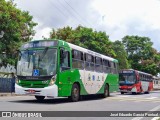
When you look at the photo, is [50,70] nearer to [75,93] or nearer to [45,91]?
[45,91]

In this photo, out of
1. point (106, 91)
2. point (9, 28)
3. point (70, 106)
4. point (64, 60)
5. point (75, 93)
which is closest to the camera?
point (70, 106)

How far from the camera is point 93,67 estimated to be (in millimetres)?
20438

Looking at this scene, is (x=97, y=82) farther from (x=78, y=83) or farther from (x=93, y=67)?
(x=78, y=83)

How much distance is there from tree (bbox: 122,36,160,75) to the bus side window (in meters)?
58.3

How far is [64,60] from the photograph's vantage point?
16.2m

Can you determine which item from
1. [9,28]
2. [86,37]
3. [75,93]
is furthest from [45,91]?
[86,37]

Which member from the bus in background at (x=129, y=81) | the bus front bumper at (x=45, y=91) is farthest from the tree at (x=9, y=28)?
the bus in background at (x=129, y=81)

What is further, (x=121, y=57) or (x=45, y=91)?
(x=121, y=57)

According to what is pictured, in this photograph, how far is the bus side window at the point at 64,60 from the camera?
52.2ft

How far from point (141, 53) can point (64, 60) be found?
6163 centimetres

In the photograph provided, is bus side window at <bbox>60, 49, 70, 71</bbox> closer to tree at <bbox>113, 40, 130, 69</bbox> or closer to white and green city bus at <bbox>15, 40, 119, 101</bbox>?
white and green city bus at <bbox>15, 40, 119, 101</bbox>

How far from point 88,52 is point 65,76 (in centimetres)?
396

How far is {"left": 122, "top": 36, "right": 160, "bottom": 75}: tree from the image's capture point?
Answer: 243ft

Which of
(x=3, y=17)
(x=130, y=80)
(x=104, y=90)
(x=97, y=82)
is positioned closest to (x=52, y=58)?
(x=97, y=82)
